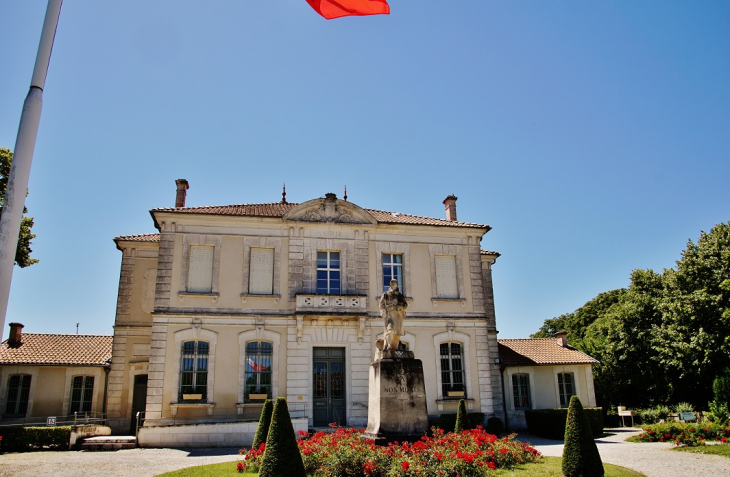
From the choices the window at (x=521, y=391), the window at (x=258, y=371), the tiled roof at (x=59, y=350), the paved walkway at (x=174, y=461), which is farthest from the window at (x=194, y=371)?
the window at (x=521, y=391)

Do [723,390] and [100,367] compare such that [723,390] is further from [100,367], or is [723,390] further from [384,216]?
[100,367]

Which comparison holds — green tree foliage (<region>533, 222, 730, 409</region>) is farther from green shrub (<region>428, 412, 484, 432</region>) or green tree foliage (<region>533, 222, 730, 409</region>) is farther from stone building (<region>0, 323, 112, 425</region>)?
stone building (<region>0, 323, 112, 425</region>)

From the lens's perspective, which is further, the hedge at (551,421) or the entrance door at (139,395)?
the entrance door at (139,395)

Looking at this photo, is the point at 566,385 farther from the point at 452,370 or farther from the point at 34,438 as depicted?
the point at 34,438

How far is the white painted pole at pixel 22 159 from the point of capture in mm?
5284

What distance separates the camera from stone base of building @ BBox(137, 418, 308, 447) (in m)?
16.7

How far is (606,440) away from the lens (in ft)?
61.8

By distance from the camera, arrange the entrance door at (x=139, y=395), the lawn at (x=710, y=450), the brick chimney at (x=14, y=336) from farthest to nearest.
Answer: the brick chimney at (x=14, y=336) < the entrance door at (x=139, y=395) < the lawn at (x=710, y=450)

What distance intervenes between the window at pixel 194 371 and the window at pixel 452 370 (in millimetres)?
8730

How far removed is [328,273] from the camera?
2061 centimetres

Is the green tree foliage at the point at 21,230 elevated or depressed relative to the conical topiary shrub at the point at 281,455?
elevated

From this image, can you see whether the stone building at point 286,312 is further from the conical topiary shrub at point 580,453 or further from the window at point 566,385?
the conical topiary shrub at point 580,453

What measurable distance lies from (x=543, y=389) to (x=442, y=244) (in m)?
7.97

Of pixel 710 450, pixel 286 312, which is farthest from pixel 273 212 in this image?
pixel 710 450
